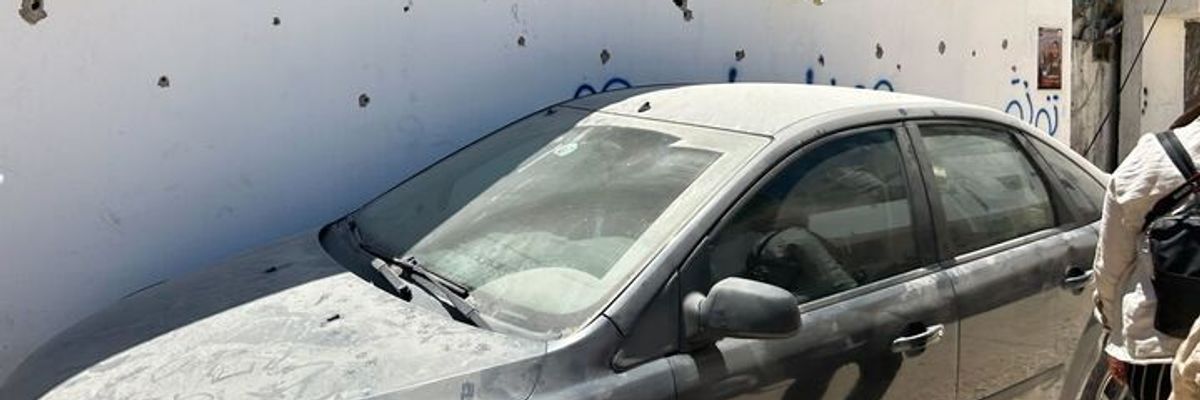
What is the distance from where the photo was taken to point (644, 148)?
113 inches

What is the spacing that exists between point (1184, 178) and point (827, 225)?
34.3 inches

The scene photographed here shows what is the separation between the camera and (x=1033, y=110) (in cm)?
745

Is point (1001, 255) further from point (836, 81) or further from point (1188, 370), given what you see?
point (836, 81)

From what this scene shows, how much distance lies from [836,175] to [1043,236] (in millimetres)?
876

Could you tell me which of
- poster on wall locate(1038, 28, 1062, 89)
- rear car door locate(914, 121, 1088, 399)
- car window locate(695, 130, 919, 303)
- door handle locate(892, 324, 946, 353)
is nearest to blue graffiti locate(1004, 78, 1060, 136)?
poster on wall locate(1038, 28, 1062, 89)

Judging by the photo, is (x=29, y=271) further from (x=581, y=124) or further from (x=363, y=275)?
(x=581, y=124)

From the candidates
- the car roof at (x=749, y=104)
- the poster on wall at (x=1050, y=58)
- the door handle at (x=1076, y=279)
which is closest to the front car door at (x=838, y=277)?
the car roof at (x=749, y=104)

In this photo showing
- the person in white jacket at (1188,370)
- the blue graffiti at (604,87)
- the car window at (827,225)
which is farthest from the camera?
the blue graffiti at (604,87)

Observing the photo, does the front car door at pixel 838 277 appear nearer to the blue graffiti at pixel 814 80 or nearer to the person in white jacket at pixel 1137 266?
the person in white jacket at pixel 1137 266

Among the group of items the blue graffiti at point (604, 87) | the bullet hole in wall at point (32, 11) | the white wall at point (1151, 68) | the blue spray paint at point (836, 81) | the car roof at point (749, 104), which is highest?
the bullet hole in wall at point (32, 11)

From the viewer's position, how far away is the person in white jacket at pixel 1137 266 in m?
2.16

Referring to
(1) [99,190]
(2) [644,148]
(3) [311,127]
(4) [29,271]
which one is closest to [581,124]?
(2) [644,148]

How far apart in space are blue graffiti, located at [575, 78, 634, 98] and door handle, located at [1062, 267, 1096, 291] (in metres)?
2.18

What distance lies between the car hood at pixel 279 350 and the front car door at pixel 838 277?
0.49 m
